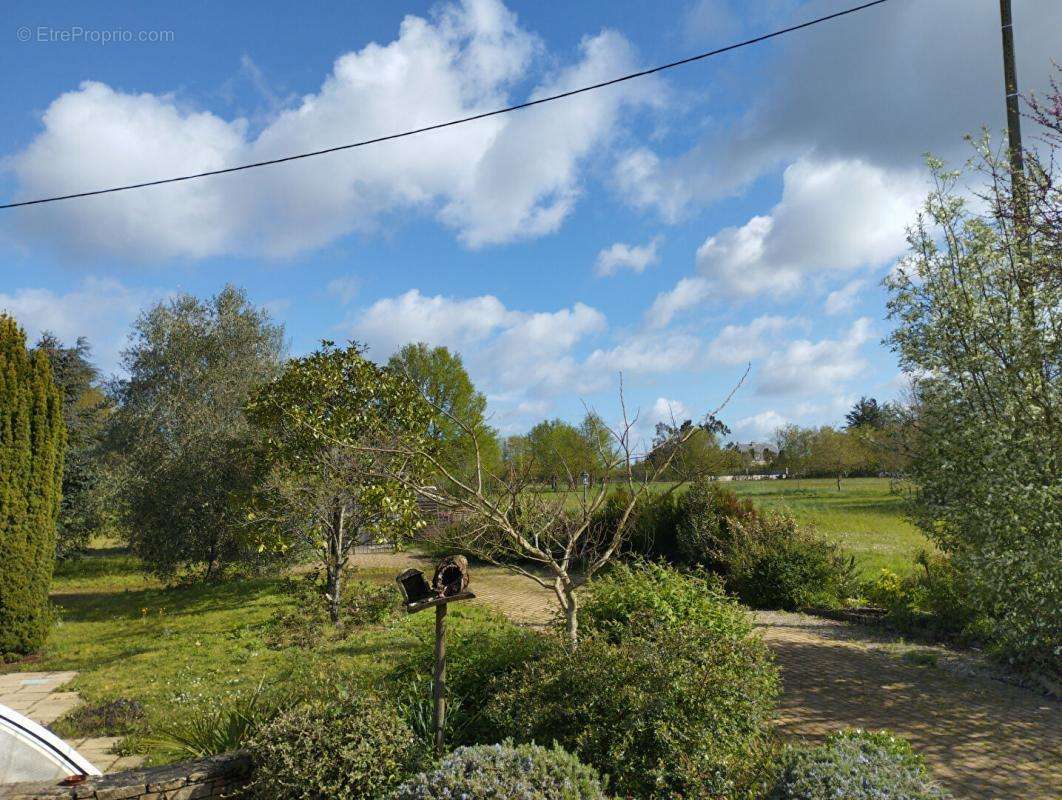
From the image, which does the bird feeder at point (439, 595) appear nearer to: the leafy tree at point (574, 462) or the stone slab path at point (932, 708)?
the leafy tree at point (574, 462)

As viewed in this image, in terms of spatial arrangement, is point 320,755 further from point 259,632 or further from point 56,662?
point 56,662

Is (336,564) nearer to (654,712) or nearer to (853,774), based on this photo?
(654,712)

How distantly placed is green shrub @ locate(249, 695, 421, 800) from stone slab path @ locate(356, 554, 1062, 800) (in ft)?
11.0

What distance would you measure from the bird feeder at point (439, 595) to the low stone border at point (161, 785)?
53.6 inches

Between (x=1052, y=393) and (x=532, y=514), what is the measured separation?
5.49m

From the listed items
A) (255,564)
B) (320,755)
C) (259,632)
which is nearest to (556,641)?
(320,755)

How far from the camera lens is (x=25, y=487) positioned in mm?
11008

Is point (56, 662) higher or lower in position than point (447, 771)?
lower

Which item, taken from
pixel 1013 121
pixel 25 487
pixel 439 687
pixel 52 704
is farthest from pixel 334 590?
pixel 1013 121

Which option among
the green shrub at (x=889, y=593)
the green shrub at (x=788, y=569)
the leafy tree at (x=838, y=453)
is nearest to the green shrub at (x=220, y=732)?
the green shrub at (x=788, y=569)

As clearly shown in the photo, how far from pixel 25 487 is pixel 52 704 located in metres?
4.59

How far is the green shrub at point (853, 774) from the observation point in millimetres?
3182

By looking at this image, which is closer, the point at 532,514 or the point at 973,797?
the point at 973,797

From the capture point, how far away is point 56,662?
403 inches
